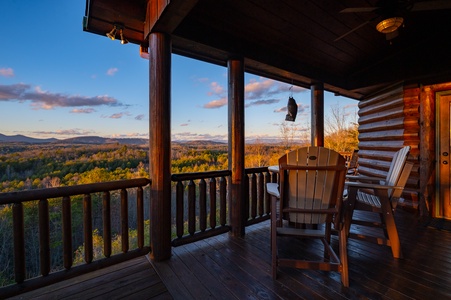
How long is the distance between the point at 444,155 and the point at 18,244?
5373 mm

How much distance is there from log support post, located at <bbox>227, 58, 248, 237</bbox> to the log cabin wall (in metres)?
3.08

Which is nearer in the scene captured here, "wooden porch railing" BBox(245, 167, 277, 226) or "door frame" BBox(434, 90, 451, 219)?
"wooden porch railing" BBox(245, 167, 277, 226)

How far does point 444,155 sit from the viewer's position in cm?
312

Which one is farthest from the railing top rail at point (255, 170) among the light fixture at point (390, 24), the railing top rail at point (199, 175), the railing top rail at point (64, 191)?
the light fixture at point (390, 24)

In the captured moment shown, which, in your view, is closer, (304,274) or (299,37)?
(304,274)

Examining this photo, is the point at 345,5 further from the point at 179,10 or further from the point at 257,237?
the point at 257,237

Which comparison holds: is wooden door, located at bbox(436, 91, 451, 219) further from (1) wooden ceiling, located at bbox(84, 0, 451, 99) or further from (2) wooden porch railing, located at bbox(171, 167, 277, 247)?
(2) wooden porch railing, located at bbox(171, 167, 277, 247)

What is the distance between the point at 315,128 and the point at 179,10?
280 centimetres

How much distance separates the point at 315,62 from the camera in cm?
332

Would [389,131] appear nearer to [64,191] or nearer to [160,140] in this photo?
[160,140]

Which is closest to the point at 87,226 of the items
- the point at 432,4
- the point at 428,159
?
the point at 432,4

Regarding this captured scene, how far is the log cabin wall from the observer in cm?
338

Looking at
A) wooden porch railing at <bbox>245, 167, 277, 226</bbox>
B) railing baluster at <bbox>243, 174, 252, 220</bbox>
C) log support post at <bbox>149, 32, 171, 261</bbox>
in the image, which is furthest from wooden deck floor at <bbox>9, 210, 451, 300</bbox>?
wooden porch railing at <bbox>245, 167, 277, 226</bbox>

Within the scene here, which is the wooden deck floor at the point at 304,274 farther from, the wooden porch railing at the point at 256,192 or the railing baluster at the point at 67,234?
the railing baluster at the point at 67,234
